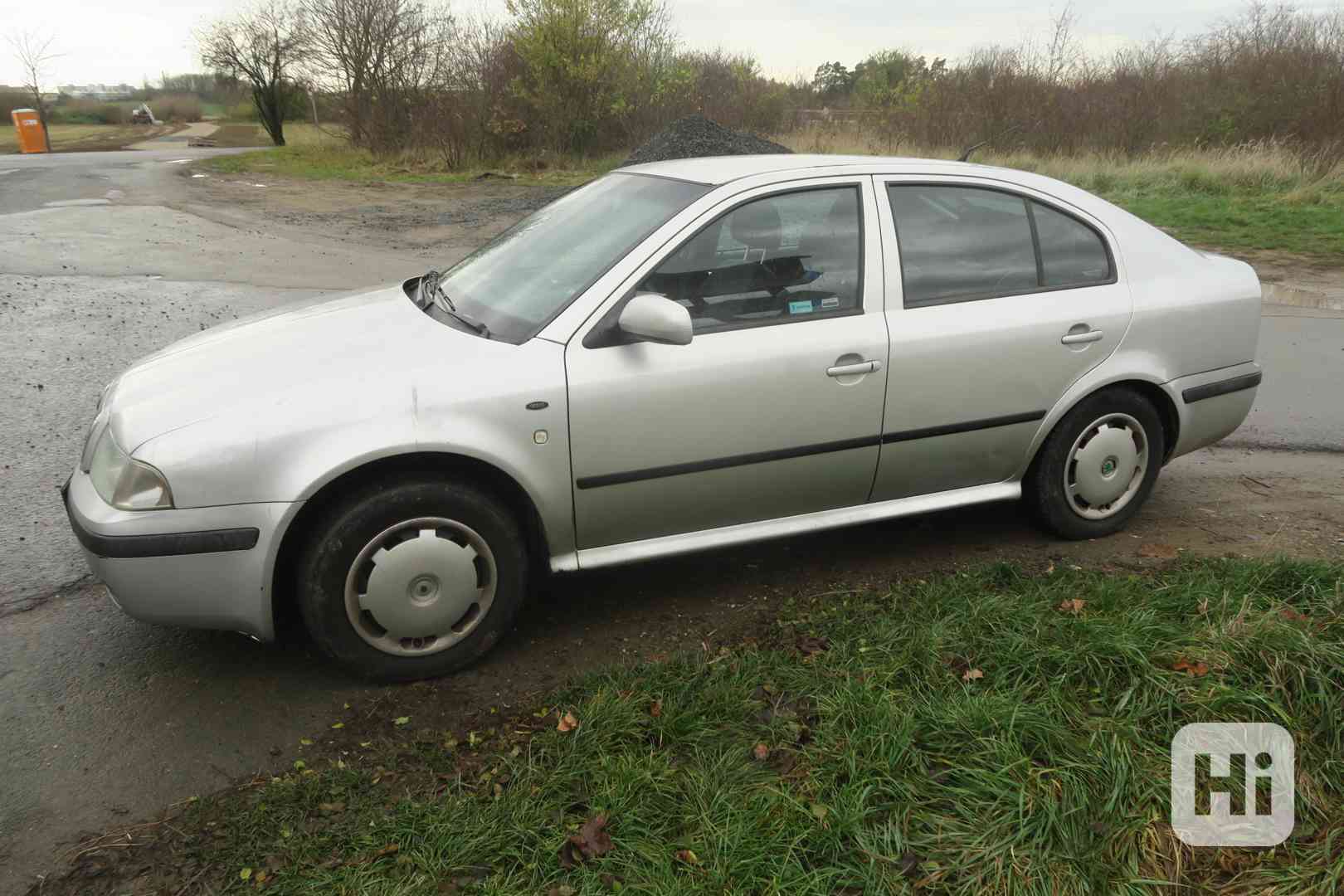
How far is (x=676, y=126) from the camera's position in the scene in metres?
17.7

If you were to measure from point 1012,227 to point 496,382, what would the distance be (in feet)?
7.54

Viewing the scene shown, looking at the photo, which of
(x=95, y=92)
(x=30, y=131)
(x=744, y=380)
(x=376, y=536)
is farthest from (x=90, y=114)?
(x=744, y=380)

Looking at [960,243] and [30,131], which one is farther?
[30,131]

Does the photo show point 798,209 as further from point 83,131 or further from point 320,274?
point 83,131

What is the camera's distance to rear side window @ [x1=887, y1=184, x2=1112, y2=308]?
401cm

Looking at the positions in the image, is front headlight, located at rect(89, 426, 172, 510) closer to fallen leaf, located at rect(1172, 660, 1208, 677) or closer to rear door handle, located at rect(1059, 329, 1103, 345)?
fallen leaf, located at rect(1172, 660, 1208, 677)

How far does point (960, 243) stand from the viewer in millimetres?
4102

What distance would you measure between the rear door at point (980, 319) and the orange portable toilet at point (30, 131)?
123 ft

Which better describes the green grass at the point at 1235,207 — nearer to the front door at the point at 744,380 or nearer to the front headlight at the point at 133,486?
the front door at the point at 744,380

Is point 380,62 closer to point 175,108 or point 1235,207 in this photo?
point 1235,207

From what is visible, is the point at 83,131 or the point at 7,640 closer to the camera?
the point at 7,640

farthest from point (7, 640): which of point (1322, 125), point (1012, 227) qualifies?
point (1322, 125)

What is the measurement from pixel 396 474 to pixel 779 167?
→ 1.94 meters

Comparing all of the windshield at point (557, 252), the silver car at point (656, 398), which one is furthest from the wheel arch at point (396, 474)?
the windshield at point (557, 252)
